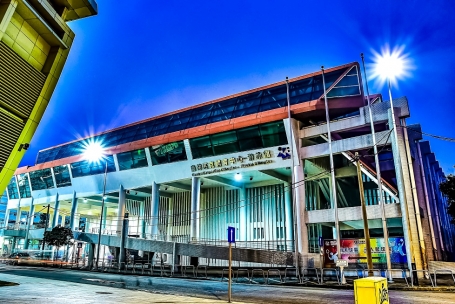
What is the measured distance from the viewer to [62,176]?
4788cm

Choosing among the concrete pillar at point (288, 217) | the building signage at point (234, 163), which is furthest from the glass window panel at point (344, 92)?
the concrete pillar at point (288, 217)

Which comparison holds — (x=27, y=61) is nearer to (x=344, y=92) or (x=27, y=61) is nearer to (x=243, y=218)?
(x=344, y=92)

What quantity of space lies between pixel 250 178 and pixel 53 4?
27590 millimetres

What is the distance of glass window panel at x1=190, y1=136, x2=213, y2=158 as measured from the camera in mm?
33594

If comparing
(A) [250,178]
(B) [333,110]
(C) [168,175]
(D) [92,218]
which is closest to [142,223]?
(C) [168,175]

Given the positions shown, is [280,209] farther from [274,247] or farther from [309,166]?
[309,166]

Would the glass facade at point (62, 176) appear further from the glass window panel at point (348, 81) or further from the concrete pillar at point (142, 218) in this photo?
the glass window panel at point (348, 81)

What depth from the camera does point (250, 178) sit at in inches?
1416

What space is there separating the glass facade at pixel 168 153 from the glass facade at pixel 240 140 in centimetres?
154

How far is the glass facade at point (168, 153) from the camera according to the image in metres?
35.5

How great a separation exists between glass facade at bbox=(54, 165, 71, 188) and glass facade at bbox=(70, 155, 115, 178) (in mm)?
1517

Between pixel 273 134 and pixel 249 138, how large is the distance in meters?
2.31

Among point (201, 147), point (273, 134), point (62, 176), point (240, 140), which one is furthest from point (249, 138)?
point (62, 176)

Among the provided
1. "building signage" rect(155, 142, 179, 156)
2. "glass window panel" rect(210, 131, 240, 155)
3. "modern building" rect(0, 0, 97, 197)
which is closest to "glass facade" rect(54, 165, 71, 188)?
"building signage" rect(155, 142, 179, 156)
